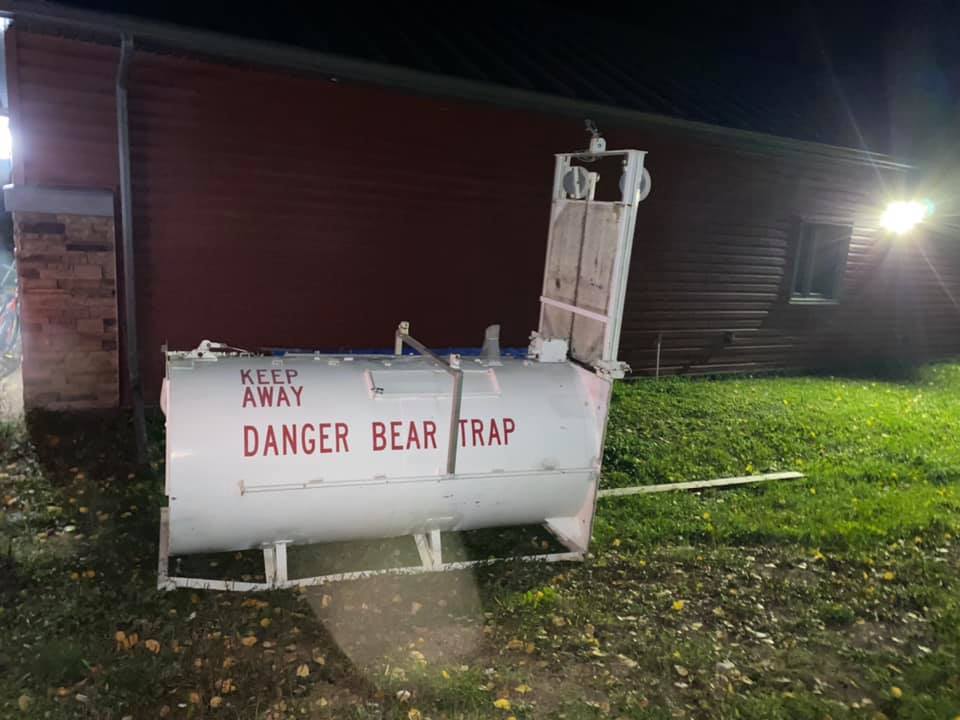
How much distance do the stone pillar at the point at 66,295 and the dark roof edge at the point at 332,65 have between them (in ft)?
5.36

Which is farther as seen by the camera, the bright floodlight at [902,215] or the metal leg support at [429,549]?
the bright floodlight at [902,215]

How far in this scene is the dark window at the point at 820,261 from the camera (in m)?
11.8

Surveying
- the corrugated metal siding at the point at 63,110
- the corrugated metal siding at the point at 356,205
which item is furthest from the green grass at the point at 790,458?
the corrugated metal siding at the point at 63,110

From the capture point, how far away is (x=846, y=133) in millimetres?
11148

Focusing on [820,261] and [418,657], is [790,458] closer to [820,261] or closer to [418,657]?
[418,657]

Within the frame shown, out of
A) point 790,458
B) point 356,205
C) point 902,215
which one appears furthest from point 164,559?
point 902,215

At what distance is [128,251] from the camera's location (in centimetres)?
677

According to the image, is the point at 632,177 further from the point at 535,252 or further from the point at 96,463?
the point at 96,463

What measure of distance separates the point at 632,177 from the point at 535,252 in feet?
14.7

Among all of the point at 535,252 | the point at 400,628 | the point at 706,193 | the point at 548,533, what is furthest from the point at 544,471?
the point at 706,193

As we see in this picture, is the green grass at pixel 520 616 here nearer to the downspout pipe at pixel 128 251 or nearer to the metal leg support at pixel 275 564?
the metal leg support at pixel 275 564

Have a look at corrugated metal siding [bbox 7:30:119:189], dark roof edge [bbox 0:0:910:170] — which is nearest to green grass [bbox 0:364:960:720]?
corrugated metal siding [bbox 7:30:119:189]

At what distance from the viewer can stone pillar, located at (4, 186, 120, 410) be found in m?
6.52

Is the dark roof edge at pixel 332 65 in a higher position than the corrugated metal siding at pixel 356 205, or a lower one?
higher
